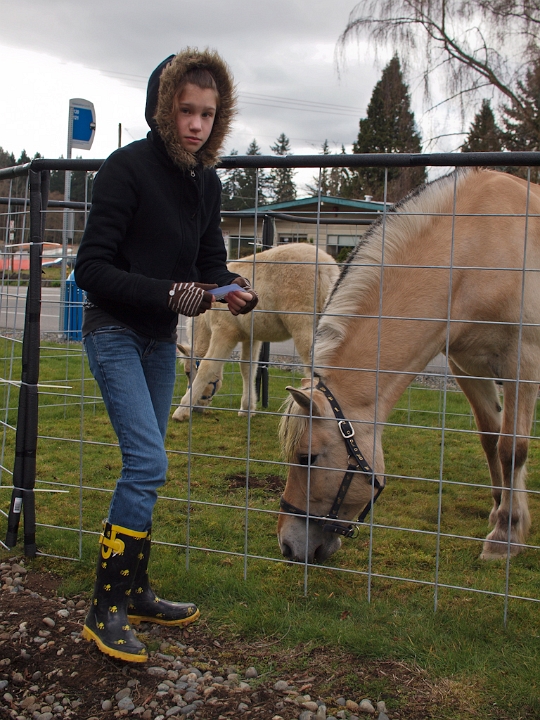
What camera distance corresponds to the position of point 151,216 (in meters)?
2.38

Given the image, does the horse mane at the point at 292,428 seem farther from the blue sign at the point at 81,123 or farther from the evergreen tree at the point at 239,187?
the blue sign at the point at 81,123

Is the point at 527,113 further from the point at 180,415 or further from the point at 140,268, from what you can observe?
the point at 140,268

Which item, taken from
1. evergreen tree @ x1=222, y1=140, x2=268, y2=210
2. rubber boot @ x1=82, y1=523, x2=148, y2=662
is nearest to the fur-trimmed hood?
evergreen tree @ x1=222, y1=140, x2=268, y2=210

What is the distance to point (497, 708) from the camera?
2.16 m

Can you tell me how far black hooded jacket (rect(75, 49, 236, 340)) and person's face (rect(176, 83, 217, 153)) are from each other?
4 centimetres

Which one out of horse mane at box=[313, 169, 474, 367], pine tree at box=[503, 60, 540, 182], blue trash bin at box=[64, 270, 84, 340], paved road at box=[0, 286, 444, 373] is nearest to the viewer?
horse mane at box=[313, 169, 474, 367]

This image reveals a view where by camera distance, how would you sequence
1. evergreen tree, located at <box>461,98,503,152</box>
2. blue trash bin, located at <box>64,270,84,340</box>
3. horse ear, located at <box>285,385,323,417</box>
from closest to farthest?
horse ear, located at <box>285,385,323,417</box>
blue trash bin, located at <box>64,270,84,340</box>
evergreen tree, located at <box>461,98,503,152</box>

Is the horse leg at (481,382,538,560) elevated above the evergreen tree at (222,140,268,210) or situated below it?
below

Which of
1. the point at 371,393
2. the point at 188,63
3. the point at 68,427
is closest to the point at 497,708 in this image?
the point at 371,393

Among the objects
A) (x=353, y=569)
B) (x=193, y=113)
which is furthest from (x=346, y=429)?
(x=193, y=113)

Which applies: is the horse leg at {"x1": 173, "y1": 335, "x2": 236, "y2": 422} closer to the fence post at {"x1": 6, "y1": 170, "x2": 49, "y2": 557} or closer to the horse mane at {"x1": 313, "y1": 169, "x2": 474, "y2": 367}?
the fence post at {"x1": 6, "y1": 170, "x2": 49, "y2": 557}

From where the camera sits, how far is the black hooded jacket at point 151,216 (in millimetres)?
2248

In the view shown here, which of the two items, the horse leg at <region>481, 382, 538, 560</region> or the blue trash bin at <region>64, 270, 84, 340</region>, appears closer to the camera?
the horse leg at <region>481, 382, 538, 560</region>

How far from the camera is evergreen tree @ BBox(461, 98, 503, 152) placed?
535 inches
